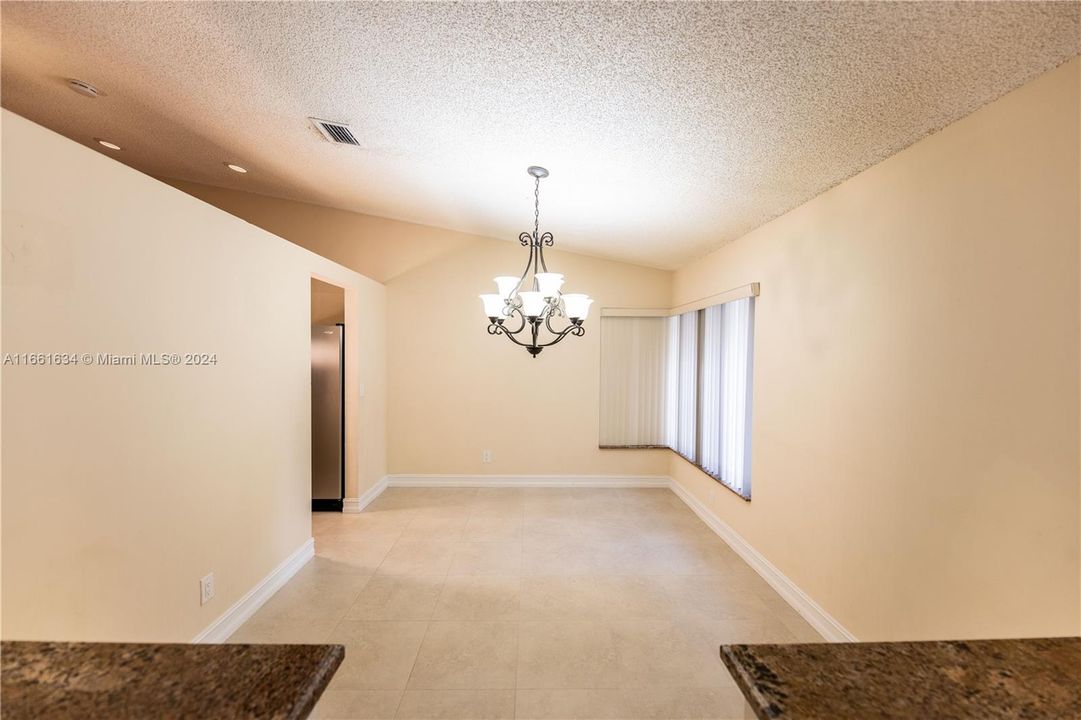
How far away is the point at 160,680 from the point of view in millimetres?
787

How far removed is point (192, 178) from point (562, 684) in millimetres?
5106

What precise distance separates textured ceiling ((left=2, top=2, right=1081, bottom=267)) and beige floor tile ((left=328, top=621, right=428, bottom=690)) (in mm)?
2688

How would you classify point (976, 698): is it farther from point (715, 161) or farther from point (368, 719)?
point (715, 161)

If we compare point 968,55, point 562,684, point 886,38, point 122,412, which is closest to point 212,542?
point 122,412

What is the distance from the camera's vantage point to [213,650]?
0.87 metres

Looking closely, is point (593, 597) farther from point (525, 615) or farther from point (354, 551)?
point (354, 551)

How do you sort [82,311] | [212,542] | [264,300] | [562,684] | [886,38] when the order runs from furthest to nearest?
[264,300] < [212,542] < [562,684] < [82,311] < [886,38]

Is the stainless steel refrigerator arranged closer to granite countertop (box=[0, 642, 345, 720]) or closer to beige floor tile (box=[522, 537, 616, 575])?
beige floor tile (box=[522, 537, 616, 575])

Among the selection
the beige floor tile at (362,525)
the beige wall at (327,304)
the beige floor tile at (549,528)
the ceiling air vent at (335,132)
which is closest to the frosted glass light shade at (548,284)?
the ceiling air vent at (335,132)

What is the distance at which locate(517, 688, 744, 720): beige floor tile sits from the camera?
1873mm

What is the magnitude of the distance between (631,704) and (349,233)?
15.4 feet

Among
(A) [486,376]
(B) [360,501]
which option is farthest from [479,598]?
(A) [486,376]

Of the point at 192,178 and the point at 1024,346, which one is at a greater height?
the point at 192,178

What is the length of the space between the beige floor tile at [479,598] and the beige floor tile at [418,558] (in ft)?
0.71
